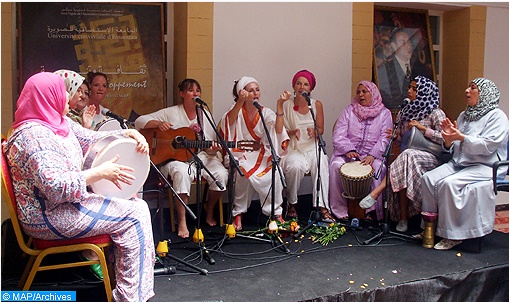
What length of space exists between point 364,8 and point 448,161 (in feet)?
7.34

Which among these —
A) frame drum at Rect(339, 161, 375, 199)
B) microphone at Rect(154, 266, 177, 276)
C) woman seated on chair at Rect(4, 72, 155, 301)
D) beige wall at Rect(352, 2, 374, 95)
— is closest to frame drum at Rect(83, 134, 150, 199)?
woman seated on chair at Rect(4, 72, 155, 301)

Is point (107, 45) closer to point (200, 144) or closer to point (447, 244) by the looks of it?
point (200, 144)

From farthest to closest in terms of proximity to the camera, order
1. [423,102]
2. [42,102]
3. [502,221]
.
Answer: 1. [502,221]
2. [423,102]
3. [42,102]

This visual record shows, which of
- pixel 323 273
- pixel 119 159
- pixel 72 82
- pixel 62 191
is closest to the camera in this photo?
pixel 62 191

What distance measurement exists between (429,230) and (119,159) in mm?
2731

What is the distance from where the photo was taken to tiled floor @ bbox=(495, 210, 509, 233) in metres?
5.45

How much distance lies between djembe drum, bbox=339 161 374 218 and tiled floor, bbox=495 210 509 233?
158cm

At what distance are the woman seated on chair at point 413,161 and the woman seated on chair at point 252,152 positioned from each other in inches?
34.7

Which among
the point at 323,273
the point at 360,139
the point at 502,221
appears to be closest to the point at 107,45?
the point at 360,139

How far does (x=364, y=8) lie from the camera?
608cm

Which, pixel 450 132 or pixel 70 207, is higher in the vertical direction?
pixel 450 132

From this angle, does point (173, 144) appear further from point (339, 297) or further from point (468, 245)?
point (468, 245)

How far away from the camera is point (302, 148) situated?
530cm

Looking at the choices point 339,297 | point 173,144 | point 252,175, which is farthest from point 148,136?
point 339,297
